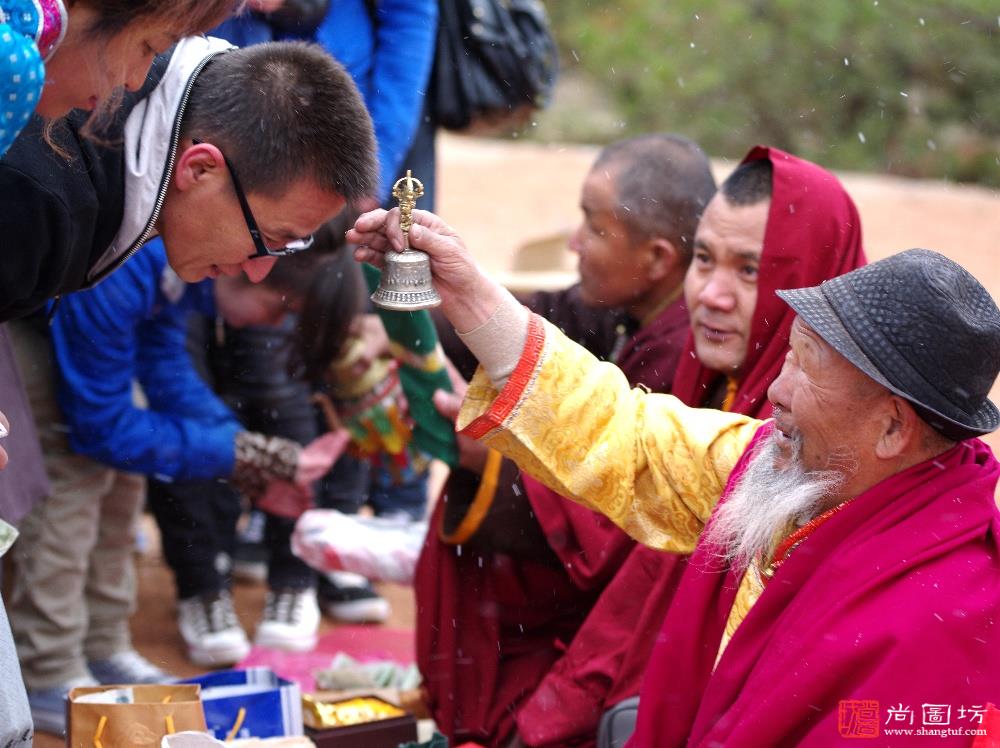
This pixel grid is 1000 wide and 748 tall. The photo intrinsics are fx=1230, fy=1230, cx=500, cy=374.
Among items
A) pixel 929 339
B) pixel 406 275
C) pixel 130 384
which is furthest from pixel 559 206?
pixel 929 339

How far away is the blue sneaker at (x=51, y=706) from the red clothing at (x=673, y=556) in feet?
5.29

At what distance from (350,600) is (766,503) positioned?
10.0ft

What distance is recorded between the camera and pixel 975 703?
2.32m

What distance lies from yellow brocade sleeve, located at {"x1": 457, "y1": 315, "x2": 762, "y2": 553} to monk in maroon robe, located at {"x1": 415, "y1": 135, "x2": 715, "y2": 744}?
597 millimetres

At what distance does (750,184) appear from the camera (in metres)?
3.64

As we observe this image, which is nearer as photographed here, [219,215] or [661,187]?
[219,215]

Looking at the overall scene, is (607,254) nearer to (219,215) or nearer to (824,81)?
(219,215)

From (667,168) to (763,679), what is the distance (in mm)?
2365

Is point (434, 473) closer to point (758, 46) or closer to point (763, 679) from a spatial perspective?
point (763, 679)

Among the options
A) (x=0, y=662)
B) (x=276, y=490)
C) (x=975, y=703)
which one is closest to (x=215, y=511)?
(x=276, y=490)

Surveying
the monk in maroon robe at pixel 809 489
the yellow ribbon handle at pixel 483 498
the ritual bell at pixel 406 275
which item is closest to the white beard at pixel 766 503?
the monk in maroon robe at pixel 809 489

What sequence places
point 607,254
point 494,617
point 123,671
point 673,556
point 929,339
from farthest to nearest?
point 123,671 → point 607,254 → point 494,617 → point 673,556 → point 929,339

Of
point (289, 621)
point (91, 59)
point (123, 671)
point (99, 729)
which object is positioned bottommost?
point (289, 621)

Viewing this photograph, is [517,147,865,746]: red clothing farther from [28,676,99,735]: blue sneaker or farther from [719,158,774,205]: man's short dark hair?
[28,676,99,735]: blue sneaker
